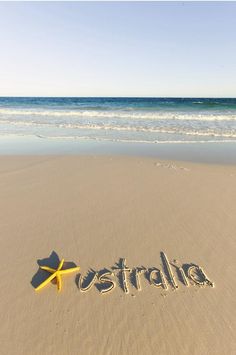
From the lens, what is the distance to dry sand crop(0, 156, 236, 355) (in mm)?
2453

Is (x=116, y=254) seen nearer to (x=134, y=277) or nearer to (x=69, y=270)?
(x=134, y=277)

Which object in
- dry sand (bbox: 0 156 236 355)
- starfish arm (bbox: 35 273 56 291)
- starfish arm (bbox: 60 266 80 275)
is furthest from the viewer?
starfish arm (bbox: 60 266 80 275)

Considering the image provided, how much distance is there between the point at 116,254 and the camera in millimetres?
3547

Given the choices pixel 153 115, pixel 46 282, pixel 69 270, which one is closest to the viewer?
pixel 46 282

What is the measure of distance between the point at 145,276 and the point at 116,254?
54 centimetres

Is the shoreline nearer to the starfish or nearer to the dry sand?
the dry sand

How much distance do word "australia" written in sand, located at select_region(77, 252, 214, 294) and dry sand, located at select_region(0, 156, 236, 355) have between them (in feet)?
0.15

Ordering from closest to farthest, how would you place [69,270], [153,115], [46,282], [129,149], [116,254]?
1. [46,282]
2. [69,270]
3. [116,254]
4. [129,149]
5. [153,115]

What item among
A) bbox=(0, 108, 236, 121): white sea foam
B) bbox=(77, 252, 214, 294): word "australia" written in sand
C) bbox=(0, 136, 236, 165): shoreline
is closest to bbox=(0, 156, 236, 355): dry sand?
bbox=(77, 252, 214, 294): word "australia" written in sand

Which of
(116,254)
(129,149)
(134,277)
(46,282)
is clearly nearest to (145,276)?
(134,277)

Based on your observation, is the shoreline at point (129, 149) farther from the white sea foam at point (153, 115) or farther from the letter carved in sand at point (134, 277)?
the white sea foam at point (153, 115)

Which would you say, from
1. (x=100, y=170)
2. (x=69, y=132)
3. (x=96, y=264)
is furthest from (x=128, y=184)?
(x=69, y=132)

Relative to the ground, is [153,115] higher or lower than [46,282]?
higher

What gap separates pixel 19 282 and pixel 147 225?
2.01 meters
